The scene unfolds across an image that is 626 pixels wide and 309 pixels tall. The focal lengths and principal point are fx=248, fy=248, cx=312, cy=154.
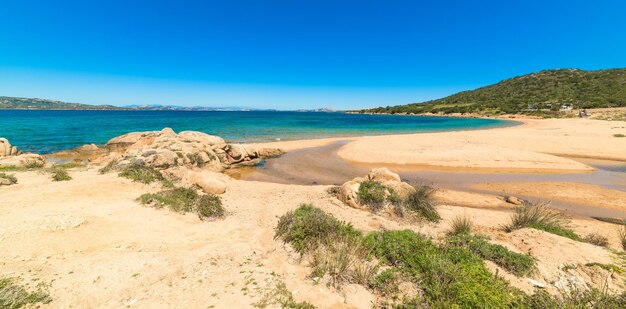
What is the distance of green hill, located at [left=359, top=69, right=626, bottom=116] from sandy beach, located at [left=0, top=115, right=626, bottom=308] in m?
87.1

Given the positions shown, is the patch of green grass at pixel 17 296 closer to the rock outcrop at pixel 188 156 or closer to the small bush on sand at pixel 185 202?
the small bush on sand at pixel 185 202

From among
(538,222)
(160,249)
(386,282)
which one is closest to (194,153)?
(160,249)

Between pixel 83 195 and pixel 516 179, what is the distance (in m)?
22.8

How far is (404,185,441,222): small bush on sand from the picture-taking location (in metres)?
9.51

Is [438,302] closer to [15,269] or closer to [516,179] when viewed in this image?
[15,269]

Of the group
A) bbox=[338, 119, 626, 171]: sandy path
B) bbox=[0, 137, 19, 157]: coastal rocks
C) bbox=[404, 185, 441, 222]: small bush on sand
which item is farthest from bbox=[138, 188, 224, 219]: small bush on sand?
bbox=[0, 137, 19, 157]: coastal rocks

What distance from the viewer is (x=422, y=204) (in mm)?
9875

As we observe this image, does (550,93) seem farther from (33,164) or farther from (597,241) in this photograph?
(33,164)

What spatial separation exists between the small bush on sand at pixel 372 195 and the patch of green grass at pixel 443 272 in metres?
3.44

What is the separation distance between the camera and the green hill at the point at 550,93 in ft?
255

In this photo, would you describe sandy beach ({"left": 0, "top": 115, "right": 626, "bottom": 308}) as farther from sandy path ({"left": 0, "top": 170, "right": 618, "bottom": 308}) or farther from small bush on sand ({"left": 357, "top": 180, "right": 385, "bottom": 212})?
small bush on sand ({"left": 357, "top": 180, "right": 385, "bottom": 212})

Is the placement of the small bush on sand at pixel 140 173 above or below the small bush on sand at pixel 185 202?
above

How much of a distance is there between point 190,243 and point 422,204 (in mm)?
8353

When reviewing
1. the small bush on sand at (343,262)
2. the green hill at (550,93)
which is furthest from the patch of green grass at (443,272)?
the green hill at (550,93)
